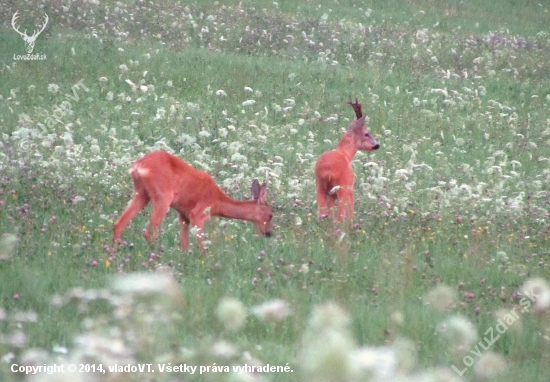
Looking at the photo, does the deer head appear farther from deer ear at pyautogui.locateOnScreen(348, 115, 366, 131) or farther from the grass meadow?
the grass meadow

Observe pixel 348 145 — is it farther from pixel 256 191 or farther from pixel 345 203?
pixel 256 191

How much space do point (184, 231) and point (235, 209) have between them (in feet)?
2.70

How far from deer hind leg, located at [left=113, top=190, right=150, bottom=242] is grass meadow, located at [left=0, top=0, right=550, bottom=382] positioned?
0.13 m

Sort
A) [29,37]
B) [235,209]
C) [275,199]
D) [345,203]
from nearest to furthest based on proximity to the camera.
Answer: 1. [345,203]
2. [235,209]
3. [275,199]
4. [29,37]

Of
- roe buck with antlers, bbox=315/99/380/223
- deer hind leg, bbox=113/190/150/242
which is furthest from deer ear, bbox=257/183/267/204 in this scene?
deer hind leg, bbox=113/190/150/242

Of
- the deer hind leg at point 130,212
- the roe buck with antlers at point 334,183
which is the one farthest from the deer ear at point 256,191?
the deer hind leg at point 130,212

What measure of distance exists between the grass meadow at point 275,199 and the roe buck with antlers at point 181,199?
0.18 meters

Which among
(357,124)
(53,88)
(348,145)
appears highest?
(53,88)

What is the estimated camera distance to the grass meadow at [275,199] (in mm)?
4504

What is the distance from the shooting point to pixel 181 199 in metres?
9.69

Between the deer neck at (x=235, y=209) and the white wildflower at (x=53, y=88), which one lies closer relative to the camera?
the deer neck at (x=235, y=209)

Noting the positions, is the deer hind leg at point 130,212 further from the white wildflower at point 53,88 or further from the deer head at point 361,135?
the white wildflower at point 53,88

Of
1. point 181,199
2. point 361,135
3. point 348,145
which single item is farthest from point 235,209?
point 361,135

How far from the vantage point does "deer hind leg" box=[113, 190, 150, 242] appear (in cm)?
901
